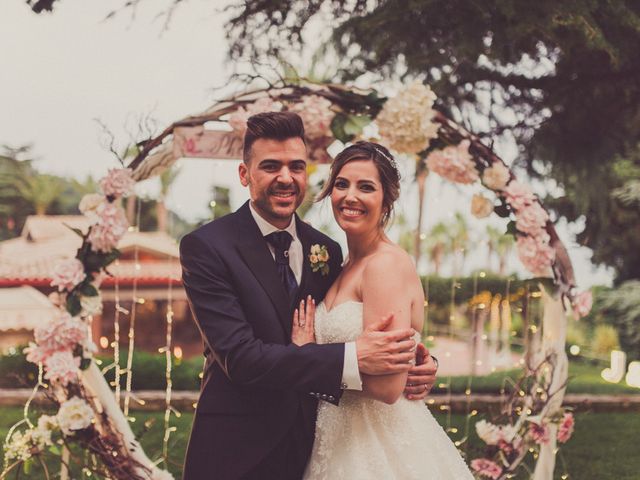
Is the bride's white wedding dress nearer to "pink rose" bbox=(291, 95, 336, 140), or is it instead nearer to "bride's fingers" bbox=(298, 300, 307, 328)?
"bride's fingers" bbox=(298, 300, 307, 328)

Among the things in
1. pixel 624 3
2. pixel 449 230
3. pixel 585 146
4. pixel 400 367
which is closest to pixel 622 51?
pixel 624 3

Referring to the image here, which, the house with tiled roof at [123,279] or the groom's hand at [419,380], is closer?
the groom's hand at [419,380]

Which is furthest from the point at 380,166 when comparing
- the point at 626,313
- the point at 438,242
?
the point at 438,242

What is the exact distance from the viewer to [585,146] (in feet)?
20.8

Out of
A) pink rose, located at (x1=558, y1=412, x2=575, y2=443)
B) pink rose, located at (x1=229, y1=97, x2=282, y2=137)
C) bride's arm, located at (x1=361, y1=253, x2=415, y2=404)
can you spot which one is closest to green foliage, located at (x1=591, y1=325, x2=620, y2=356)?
pink rose, located at (x1=558, y1=412, x2=575, y2=443)

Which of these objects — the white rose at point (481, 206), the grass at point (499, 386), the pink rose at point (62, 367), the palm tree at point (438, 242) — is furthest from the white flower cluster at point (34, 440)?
the palm tree at point (438, 242)

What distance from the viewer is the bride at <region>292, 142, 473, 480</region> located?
2430 mm

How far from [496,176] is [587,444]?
372 cm

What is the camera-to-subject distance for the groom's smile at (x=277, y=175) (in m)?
2.51

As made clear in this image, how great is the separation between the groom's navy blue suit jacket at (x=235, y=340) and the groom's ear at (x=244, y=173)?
6.4 inches

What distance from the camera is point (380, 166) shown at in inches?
100

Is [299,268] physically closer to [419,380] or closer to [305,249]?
[305,249]

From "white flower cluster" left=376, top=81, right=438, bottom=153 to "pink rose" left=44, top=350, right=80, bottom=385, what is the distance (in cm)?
206

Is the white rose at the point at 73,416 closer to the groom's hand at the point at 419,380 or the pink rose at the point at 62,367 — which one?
the pink rose at the point at 62,367
